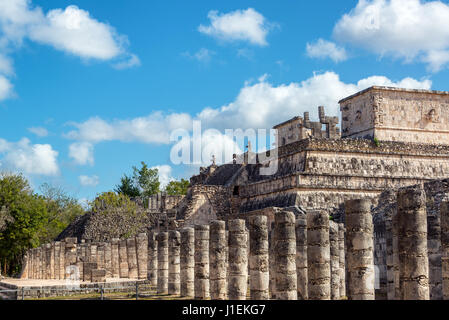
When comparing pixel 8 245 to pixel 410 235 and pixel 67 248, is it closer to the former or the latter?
pixel 67 248

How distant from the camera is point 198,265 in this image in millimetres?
14648

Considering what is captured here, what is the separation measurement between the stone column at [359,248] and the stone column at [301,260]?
232cm

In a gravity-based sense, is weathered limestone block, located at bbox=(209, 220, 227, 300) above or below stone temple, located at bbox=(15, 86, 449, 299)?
below

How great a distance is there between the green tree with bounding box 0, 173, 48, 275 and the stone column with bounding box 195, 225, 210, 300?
22697mm

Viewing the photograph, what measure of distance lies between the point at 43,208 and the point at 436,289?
2788cm

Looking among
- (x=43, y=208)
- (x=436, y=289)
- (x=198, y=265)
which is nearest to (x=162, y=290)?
(x=198, y=265)

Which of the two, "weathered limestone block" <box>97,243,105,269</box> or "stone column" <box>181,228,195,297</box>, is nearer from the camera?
"stone column" <box>181,228,195,297</box>

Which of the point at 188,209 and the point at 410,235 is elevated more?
the point at 188,209

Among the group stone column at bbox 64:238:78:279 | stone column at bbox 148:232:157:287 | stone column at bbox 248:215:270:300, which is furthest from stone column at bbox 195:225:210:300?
stone column at bbox 64:238:78:279

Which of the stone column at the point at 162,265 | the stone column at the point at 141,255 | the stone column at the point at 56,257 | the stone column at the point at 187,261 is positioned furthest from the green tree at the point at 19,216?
the stone column at the point at 187,261

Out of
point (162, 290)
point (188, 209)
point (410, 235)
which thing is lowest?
point (162, 290)

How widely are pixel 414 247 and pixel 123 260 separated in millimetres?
Answer: 18065

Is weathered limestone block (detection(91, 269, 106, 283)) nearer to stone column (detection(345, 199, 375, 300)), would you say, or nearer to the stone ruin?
the stone ruin

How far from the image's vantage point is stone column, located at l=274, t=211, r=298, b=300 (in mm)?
11477
